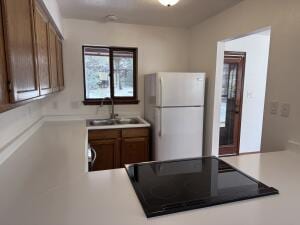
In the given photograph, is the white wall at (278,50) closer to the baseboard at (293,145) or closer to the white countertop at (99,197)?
the baseboard at (293,145)

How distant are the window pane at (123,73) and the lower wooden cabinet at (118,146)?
0.79 meters

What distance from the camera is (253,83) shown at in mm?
3877

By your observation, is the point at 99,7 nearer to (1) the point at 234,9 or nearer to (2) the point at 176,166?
(1) the point at 234,9

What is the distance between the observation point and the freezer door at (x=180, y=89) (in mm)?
2769

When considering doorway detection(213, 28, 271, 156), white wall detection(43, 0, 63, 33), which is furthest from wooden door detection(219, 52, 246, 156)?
white wall detection(43, 0, 63, 33)

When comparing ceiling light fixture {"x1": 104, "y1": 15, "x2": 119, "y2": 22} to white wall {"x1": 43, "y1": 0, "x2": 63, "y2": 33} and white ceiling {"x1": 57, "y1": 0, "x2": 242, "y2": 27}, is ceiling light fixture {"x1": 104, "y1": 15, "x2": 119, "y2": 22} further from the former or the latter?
white wall {"x1": 43, "y1": 0, "x2": 63, "y2": 33}

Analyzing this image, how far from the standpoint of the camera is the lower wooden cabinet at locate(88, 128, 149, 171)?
2885 millimetres

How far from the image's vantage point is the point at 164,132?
9.30ft

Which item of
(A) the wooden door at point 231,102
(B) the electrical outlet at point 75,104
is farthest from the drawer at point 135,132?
(A) the wooden door at point 231,102

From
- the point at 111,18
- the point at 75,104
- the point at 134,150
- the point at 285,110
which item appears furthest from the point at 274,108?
the point at 75,104

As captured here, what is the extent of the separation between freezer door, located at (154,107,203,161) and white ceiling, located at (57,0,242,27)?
4.27ft

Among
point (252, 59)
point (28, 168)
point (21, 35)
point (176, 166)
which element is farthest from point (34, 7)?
point (252, 59)

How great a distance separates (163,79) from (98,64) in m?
1.23

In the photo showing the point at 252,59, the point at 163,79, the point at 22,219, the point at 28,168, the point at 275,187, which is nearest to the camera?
the point at 22,219
